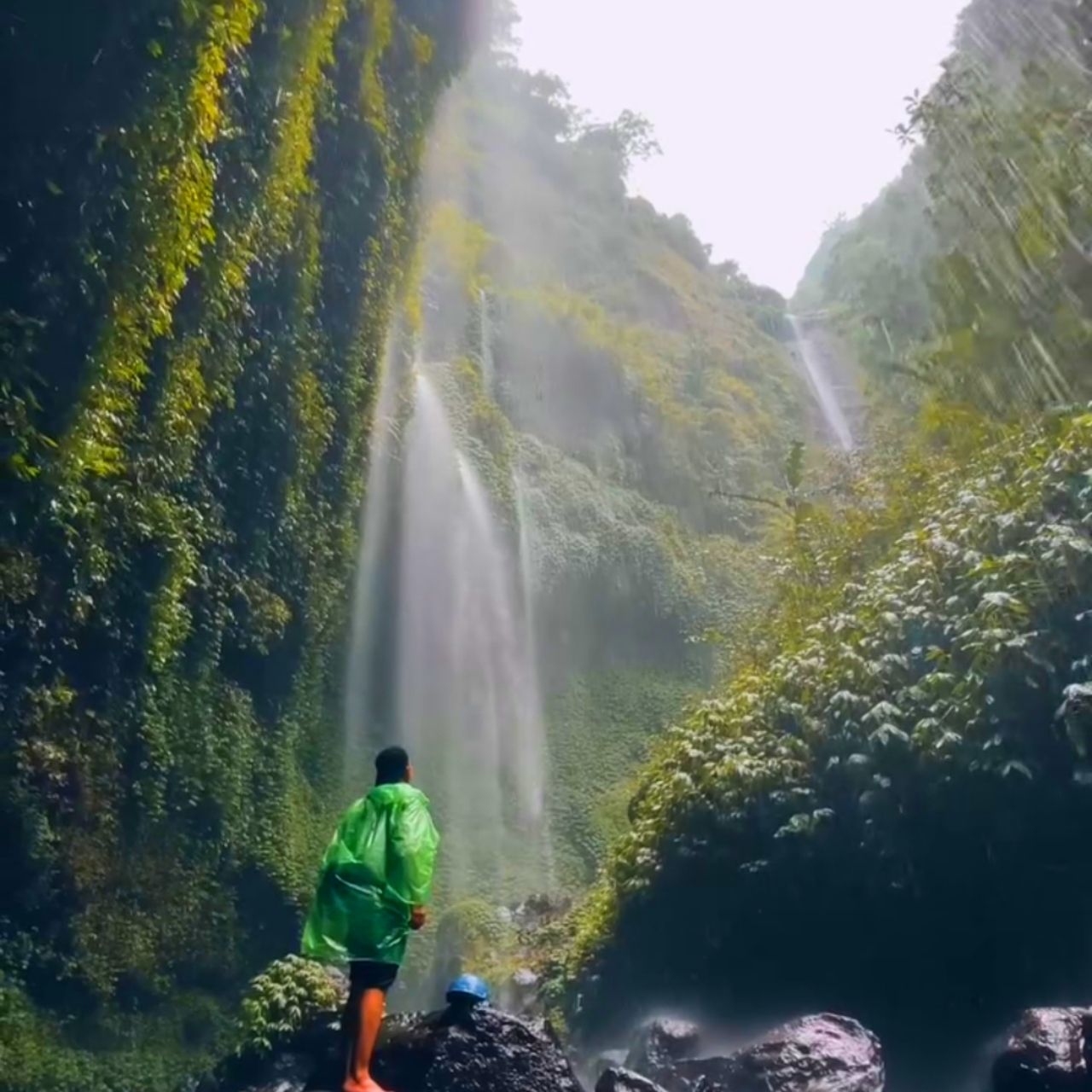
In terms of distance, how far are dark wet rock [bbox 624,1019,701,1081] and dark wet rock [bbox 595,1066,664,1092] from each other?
2.97 m

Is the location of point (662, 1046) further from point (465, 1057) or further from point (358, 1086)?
point (358, 1086)

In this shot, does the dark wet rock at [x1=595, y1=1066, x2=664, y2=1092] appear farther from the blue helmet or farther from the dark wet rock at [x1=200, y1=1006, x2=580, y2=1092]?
the blue helmet

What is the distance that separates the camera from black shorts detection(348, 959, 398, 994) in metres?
4.62

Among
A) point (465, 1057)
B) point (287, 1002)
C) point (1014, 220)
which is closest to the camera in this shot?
point (465, 1057)

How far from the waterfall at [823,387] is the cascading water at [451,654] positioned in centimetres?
1503

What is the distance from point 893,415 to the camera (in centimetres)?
2120

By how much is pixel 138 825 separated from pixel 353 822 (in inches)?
271

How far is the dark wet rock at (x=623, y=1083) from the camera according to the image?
5641mm

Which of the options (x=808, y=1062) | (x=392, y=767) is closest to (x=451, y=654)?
(x=808, y=1062)

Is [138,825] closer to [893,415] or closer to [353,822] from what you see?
[353,822]

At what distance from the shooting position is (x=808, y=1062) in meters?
6.55

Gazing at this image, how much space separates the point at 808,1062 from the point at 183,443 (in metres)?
7.50

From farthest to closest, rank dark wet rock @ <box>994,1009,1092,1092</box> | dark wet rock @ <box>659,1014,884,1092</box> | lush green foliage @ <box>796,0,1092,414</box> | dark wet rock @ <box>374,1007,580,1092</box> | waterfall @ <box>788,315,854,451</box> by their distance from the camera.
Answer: waterfall @ <box>788,315,854,451</box> < lush green foliage @ <box>796,0,1092,414</box> < dark wet rock @ <box>659,1014,884,1092</box> < dark wet rock @ <box>994,1009,1092,1092</box> < dark wet rock @ <box>374,1007,580,1092</box>

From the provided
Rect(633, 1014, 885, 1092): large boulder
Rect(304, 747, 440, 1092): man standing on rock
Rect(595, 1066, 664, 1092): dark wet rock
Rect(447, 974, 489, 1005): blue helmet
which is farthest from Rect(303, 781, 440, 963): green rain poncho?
Rect(633, 1014, 885, 1092): large boulder
